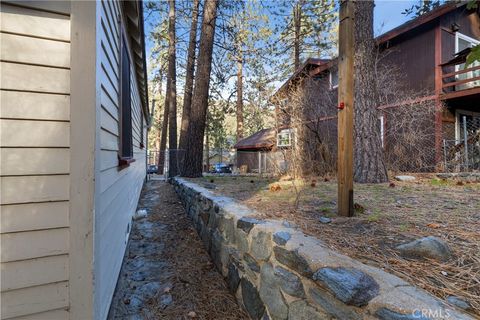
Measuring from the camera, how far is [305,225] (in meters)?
2.24

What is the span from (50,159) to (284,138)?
5.73 metres

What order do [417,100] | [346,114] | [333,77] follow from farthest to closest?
[333,77] → [417,100] → [346,114]

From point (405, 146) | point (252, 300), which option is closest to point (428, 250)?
point (252, 300)

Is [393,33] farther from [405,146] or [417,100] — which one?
[405,146]

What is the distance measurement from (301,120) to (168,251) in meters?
4.83

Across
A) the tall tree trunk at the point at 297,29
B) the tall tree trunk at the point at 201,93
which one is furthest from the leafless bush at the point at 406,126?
the tall tree trunk at the point at 297,29

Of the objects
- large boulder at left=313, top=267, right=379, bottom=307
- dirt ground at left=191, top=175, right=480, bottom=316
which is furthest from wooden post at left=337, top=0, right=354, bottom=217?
large boulder at left=313, top=267, right=379, bottom=307

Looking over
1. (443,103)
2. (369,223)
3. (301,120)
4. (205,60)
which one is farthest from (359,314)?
(443,103)

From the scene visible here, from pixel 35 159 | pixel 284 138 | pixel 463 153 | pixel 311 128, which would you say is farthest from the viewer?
pixel 463 153

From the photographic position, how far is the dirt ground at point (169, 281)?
2301 mm

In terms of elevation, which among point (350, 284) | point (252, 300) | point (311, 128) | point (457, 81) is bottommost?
point (252, 300)

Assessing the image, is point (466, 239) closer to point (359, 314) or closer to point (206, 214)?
point (359, 314)

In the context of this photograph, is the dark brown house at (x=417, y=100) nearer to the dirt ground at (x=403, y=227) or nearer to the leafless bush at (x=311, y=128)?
the leafless bush at (x=311, y=128)

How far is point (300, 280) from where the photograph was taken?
1.59m
